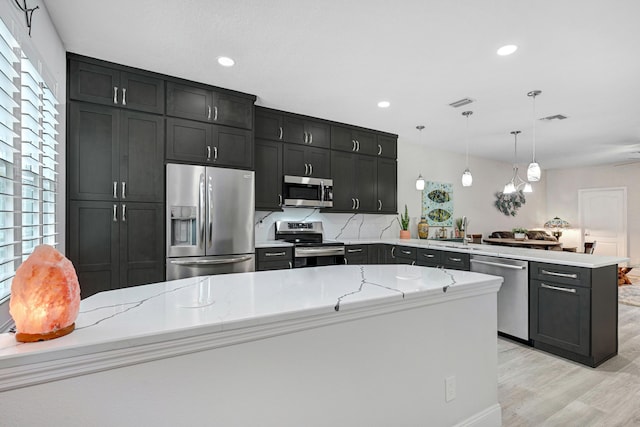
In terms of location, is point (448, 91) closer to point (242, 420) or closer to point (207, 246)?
point (207, 246)

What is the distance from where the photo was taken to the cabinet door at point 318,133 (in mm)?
4285

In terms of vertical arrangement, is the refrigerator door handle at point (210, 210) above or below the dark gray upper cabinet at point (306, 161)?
below

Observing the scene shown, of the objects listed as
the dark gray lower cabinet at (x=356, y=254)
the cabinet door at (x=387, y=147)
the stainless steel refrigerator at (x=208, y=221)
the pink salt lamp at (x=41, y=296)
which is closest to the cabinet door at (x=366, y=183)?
the cabinet door at (x=387, y=147)

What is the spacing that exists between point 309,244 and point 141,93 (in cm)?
228

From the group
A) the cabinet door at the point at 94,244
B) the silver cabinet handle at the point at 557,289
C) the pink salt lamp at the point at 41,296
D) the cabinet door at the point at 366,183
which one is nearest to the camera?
the pink salt lamp at the point at 41,296

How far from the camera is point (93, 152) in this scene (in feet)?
9.09

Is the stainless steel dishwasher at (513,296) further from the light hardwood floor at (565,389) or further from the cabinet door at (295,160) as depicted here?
the cabinet door at (295,160)

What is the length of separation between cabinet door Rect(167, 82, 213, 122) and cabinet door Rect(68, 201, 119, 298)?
104 centimetres

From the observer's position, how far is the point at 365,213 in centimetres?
486

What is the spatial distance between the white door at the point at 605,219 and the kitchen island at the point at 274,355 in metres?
8.19

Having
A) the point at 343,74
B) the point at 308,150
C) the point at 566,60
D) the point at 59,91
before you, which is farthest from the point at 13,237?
the point at 566,60

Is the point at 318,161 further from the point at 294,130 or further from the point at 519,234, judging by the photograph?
the point at 519,234

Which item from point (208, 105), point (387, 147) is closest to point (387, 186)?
point (387, 147)

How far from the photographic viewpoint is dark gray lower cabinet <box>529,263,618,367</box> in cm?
271
